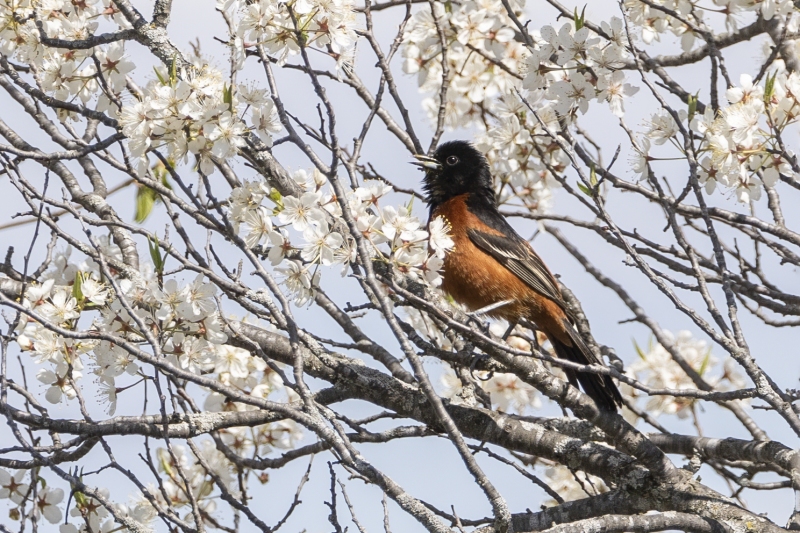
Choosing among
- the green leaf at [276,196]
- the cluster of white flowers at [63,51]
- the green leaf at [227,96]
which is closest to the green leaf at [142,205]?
the cluster of white flowers at [63,51]

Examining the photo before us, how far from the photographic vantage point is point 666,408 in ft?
17.3

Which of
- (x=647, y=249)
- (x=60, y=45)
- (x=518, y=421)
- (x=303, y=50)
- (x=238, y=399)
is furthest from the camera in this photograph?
(x=647, y=249)

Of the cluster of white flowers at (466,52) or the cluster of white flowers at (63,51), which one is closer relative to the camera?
the cluster of white flowers at (63,51)

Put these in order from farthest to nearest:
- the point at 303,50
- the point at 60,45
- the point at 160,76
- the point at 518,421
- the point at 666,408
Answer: the point at 666,408 → the point at 518,421 → the point at 60,45 → the point at 160,76 → the point at 303,50

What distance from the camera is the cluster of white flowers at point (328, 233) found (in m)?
2.93

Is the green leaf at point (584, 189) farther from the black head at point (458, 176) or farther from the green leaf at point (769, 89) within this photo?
the black head at point (458, 176)

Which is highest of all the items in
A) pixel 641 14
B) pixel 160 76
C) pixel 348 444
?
pixel 641 14

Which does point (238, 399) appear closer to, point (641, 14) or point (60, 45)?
point (60, 45)

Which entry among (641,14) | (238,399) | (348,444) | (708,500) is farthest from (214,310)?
(641,14)

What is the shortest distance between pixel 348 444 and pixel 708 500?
1642 mm

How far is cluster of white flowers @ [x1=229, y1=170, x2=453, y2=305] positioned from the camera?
2.93 metres

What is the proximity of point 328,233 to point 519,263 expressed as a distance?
2.76m

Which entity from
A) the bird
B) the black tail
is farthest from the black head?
the black tail

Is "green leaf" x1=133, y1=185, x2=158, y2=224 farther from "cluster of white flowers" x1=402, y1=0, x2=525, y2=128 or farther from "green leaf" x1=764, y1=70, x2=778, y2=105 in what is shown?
"green leaf" x1=764, y1=70, x2=778, y2=105
